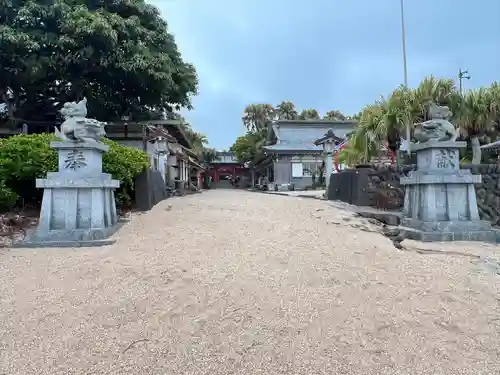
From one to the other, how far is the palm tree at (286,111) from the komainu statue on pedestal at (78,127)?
3645cm

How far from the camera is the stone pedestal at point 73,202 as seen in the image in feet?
18.9

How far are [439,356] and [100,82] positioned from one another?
1894 centimetres

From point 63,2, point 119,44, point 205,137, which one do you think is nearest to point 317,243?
point 119,44

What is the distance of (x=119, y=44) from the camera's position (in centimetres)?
1594

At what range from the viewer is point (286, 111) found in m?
41.8

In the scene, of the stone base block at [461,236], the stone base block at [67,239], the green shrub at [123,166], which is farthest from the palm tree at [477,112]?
the stone base block at [67,239]

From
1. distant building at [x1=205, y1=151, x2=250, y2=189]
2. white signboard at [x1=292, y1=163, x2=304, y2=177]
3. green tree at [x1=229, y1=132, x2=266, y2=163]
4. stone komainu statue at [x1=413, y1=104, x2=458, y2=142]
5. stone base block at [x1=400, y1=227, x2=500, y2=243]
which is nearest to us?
stone base block at [x1=400, y1=227, x2=500, y2=243]

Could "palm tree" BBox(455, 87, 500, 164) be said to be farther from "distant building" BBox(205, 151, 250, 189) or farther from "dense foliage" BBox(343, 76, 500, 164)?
"distant building" BBox(205, 151, 250, 189)

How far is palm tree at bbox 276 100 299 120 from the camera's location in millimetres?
41594

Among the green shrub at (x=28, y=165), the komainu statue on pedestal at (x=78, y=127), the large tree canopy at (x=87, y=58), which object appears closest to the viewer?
the komainu statue on pedestal at (x=78, y=127)

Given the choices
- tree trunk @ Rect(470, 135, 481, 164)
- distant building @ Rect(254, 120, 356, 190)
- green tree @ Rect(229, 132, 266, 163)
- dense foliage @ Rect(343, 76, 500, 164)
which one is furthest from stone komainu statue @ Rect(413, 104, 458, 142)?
green tree @ Rect(229, 132, 266, 163)

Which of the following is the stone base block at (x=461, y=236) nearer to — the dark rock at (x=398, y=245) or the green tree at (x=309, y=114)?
the dark rock at (x=398, y=245)

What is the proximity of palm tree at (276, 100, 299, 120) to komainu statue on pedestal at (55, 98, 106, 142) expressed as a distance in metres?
36.5

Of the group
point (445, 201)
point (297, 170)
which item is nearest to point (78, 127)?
point (445, 201)
